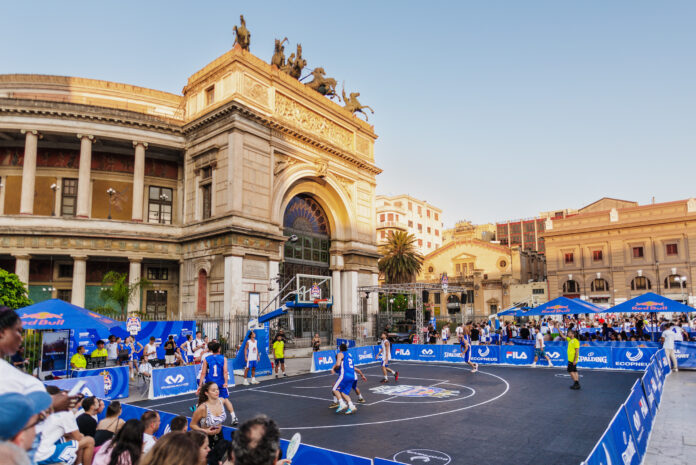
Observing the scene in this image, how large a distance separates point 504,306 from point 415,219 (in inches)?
1268

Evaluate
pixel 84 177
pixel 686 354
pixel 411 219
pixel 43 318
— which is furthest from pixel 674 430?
pixel 411 219

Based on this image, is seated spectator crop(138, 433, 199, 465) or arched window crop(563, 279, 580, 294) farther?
arched window crop(563, 279, 580, 294)

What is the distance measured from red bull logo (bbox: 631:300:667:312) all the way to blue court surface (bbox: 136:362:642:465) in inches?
231

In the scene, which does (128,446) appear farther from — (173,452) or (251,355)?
(251,355)

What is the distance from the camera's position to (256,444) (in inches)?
148

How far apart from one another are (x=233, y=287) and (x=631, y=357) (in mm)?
22429

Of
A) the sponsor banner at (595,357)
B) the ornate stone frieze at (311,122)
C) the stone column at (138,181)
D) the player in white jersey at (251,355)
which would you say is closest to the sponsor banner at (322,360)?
the player in white jersey at (251,355)

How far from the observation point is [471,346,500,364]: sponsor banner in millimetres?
26000

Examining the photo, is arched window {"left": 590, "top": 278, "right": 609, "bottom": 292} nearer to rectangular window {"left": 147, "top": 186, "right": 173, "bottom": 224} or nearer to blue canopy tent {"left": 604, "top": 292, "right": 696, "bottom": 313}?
blue canopy tent {"left": 604, "top": 292, "right": 696, "bottom": 313}

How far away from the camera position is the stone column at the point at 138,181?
33219mm

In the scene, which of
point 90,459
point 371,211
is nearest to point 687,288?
point 371,211

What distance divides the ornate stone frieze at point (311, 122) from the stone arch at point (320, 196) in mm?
3546

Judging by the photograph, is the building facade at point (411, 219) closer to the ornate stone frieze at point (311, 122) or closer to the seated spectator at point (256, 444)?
the ornate stone frieze at point (311, 122)

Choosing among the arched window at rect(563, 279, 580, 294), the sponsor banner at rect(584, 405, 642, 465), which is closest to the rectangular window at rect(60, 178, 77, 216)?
the sponsor banner at rect(584, 405, 642, 465)
